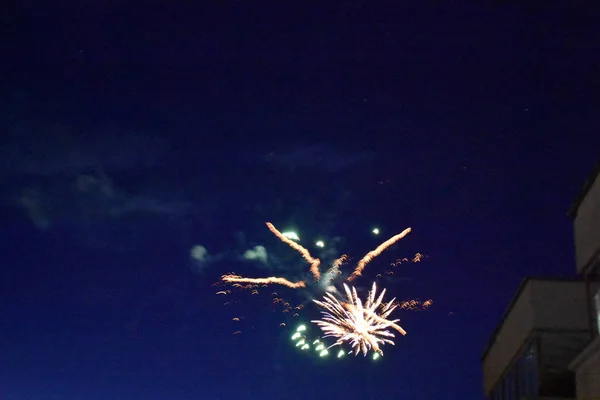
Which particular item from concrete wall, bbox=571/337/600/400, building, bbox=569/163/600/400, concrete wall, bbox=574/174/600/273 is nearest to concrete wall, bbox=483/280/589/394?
building, bbox=569/163/600/400

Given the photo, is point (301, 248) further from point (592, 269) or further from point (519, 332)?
point (592, 269)

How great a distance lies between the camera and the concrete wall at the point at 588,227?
30197 mm

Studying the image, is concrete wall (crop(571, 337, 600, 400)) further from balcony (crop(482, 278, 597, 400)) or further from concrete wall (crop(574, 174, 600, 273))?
concrete wall (crop(574, 174, 600, 273))

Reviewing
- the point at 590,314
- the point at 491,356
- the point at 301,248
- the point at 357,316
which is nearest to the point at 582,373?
the point at 590,314

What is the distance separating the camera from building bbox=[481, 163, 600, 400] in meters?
30.3

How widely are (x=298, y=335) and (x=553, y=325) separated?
908 inches

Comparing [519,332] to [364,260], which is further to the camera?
[364,260]

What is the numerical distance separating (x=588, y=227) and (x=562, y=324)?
17.3ft

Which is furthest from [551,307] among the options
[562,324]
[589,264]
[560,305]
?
[589,264]

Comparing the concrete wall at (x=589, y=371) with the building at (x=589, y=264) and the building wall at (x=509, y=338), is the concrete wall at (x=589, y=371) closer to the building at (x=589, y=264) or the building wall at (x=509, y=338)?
the building at (x=589, y=264)

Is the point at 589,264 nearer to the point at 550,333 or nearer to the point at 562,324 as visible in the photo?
the point at 562,324

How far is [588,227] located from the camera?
102ft

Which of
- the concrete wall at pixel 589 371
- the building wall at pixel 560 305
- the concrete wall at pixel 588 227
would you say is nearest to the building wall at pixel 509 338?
the building wall at pixel 560 305

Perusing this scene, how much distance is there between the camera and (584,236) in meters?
31.7
